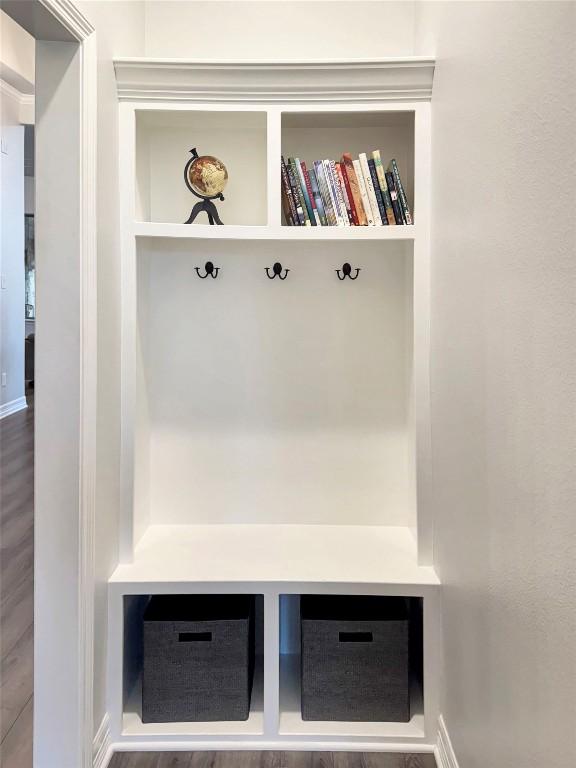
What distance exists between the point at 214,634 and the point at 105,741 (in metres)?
0.44

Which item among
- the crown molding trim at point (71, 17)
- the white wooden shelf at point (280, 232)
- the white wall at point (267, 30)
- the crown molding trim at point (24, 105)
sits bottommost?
the white wooden shelf at point (280, 232)

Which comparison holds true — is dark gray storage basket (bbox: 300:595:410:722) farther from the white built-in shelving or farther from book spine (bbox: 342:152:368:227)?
book spine (bbox: 342:152:368:227)

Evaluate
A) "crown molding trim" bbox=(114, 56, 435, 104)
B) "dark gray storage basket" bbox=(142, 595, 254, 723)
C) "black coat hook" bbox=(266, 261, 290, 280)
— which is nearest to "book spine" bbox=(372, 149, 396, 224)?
"crown molding trim" bbox=(114, 56, 435, 104)

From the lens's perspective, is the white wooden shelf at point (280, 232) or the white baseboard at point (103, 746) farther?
the white wooden shelf at point (280, 232)

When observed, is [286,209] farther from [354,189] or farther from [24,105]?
[24,105]

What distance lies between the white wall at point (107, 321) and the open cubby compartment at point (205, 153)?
35 centimetres

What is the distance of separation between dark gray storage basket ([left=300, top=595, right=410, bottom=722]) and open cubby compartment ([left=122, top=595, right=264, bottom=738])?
19cm

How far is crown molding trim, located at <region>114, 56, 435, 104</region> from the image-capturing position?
72.9 inches

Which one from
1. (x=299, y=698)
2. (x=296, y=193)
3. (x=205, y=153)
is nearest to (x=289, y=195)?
(x=296, y=193)

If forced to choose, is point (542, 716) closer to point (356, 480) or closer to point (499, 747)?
point (499, 747)

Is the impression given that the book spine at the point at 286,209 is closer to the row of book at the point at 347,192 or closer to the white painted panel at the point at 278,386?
the row of book at the point at 347,192

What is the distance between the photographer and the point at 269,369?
2287 mm

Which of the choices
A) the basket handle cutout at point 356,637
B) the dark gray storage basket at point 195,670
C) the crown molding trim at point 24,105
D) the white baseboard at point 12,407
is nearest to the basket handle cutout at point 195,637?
the dark gray storage basket at point 195,670

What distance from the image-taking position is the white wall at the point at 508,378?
0.92 m
